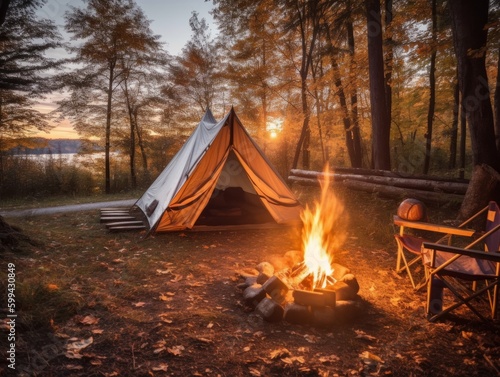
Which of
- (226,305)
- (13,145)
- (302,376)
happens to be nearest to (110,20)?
(13,145)

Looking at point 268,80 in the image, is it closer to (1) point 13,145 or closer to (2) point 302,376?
(1) point 13,145

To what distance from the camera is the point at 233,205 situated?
786 centimetres

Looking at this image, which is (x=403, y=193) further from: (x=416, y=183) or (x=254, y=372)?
(x=254, y=372)

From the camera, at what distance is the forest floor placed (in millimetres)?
2387

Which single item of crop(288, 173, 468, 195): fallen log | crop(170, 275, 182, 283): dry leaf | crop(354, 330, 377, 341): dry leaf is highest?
crop(288, 173, 468, 195): fallen log

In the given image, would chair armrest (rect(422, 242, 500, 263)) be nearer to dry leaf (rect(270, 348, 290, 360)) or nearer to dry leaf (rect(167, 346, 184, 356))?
dry leaf (rect(270, 348, 290, 360))

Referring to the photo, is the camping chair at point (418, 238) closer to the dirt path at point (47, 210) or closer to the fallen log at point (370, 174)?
the fallen log at point (370, 174)

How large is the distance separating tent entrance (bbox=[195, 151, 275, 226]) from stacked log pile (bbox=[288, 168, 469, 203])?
116 inches

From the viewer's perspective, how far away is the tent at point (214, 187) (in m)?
6.19

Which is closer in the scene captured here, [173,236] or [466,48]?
[466,48]

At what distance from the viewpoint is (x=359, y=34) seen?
1370 cm

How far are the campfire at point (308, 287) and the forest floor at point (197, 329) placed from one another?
0.40 feet

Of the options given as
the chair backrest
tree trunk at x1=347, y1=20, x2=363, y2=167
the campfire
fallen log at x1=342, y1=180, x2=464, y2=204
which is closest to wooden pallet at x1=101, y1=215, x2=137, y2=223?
the campfire

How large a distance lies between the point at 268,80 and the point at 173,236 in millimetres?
10444
